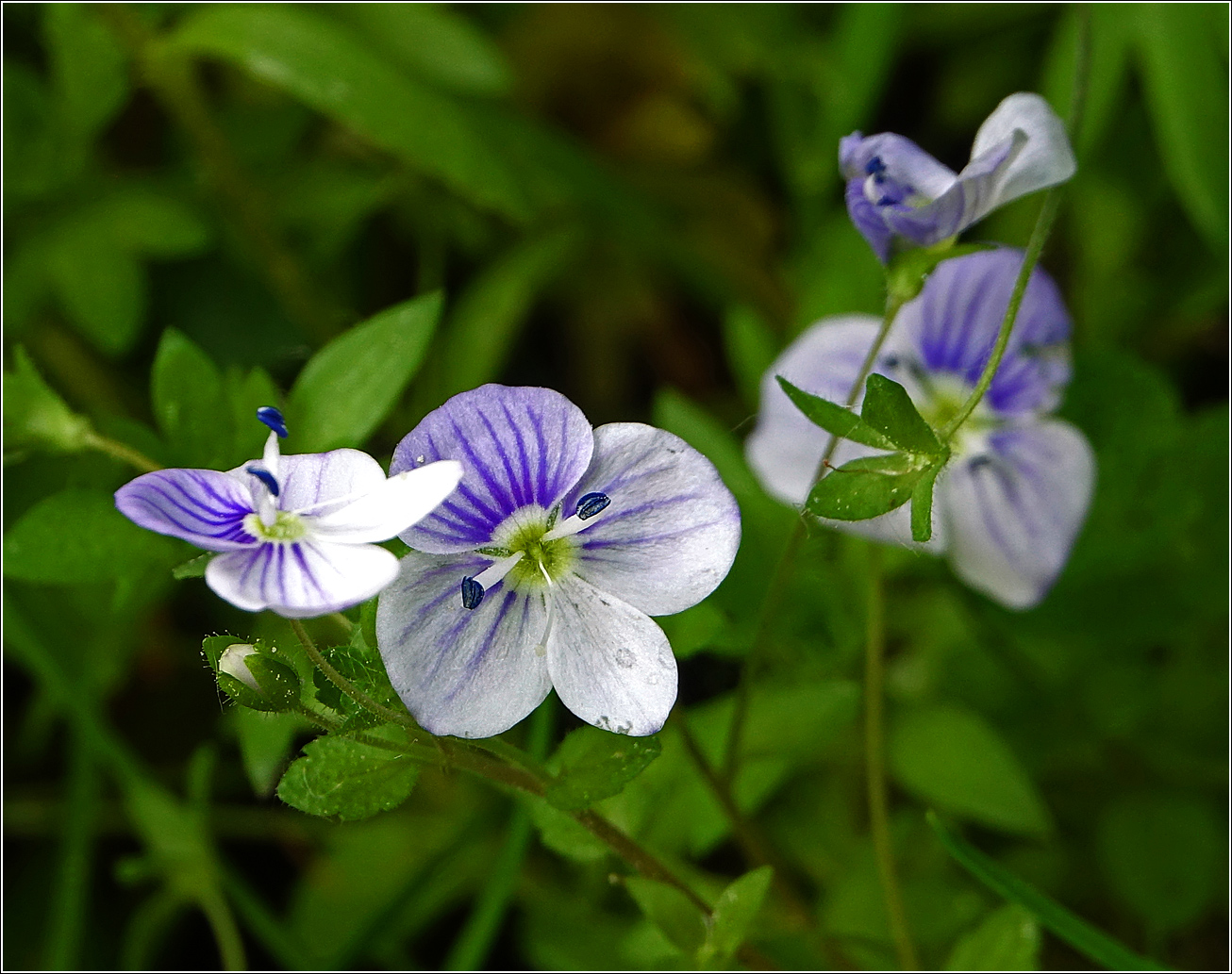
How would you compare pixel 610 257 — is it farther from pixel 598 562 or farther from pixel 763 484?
pixel 598 562

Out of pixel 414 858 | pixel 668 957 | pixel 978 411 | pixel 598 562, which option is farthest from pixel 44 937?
pixel 978 411

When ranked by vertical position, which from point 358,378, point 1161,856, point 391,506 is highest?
point 391,506

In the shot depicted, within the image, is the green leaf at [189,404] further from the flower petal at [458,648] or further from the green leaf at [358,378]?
the flower petal at [458,648]

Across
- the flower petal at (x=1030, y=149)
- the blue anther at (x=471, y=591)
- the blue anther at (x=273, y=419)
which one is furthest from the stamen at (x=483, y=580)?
the flower petal at (x=1030, y=149)

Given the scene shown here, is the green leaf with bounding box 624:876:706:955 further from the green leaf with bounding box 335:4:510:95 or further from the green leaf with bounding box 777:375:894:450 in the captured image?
the green leaf with bounding box 335:4:510:95

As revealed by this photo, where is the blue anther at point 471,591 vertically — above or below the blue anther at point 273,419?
below

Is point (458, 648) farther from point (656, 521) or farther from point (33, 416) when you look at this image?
point (33, 416)

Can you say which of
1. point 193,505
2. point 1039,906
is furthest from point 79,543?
point 1039,906
